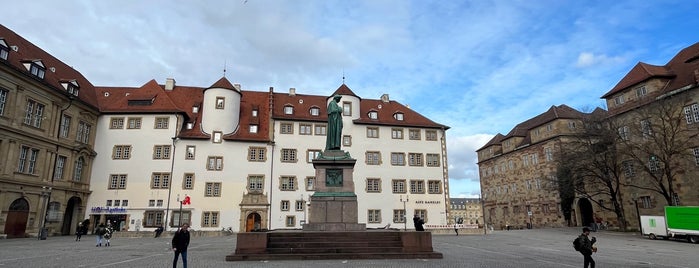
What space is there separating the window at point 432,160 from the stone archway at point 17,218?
35.1m

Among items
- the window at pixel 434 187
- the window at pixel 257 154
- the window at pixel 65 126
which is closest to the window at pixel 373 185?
the window at pixel 434 187

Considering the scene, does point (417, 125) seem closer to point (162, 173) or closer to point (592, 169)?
point (592, 169)

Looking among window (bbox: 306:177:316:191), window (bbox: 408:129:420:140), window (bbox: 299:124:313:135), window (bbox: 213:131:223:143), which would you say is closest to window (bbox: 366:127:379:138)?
window (bbox: 408:129:420:140)

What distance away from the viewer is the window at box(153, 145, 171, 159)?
38.5 m

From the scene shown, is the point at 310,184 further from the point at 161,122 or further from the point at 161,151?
the point at 161,122

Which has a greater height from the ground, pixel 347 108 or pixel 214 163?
pixel 347 108

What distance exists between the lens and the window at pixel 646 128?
107 feet

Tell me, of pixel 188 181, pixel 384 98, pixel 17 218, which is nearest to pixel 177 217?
pixel 188 181

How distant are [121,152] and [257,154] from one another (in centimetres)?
1263

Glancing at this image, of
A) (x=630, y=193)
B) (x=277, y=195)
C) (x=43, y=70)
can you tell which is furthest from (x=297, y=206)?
(x=630, y=193)

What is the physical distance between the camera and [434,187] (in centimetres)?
4284

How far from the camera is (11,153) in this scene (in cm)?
2981

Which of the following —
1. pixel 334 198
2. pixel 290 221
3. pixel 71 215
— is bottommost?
pixel 290 221

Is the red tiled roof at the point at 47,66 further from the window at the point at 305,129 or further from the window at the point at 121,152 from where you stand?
the window at the point at 305,129
